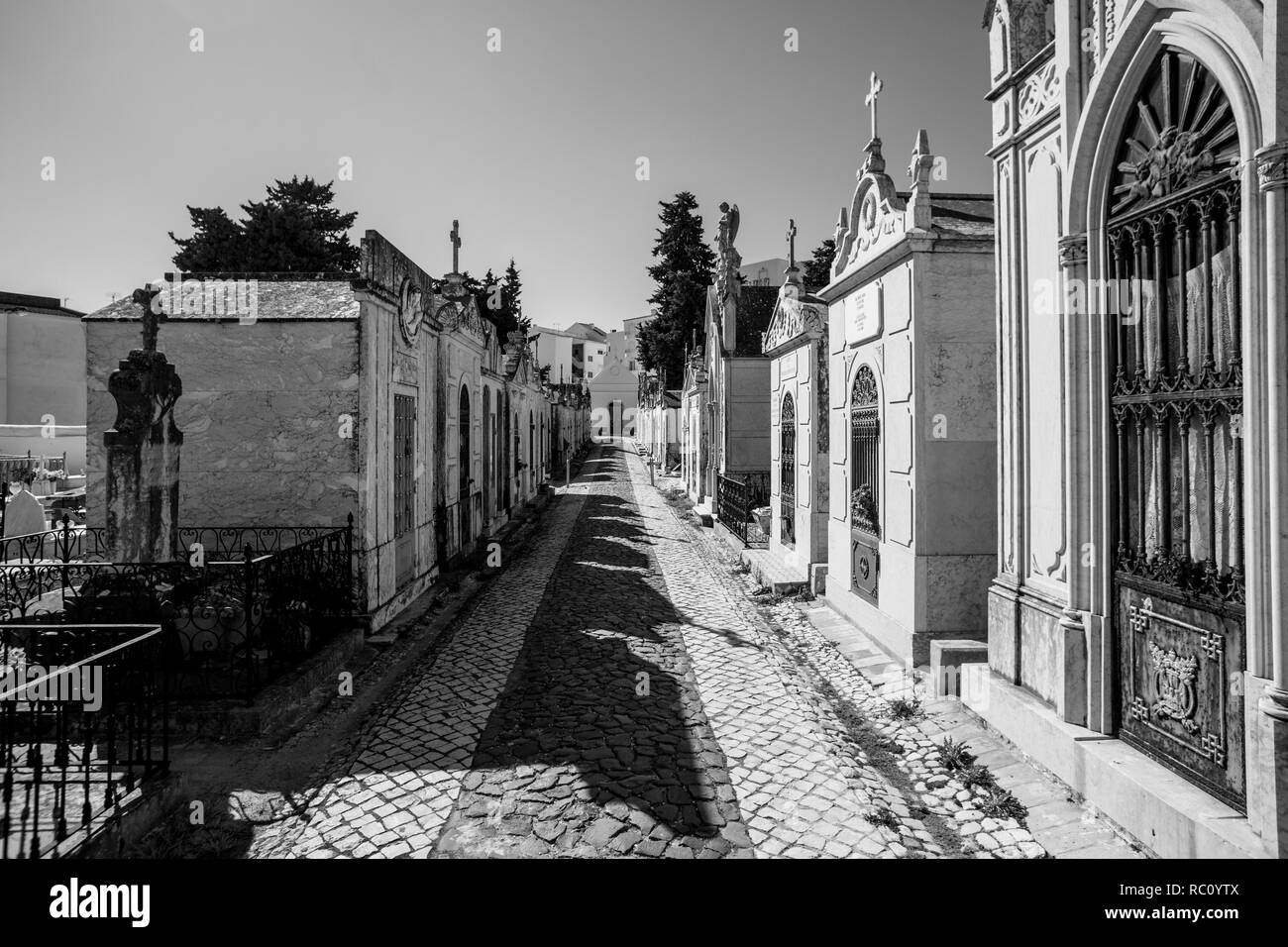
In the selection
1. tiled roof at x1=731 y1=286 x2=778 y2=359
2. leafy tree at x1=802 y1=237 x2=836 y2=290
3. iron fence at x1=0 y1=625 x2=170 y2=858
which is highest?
leafy tree at x1=802 y1=237 x2=836 y2=290

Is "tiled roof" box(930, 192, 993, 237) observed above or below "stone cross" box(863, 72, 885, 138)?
below

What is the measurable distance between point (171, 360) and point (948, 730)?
9.37 meters

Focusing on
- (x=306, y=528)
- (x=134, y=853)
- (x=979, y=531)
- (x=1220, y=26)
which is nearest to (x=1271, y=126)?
(x=1220, y=26)

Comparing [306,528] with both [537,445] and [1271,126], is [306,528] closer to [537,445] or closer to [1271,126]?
[1271,126]

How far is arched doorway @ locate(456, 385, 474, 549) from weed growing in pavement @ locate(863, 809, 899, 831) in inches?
390

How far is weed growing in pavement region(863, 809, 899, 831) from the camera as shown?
4.19m

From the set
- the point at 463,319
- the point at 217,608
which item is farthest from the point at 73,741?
the point at 463,319

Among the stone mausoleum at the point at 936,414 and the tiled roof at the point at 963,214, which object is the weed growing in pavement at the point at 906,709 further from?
the tiled roof at the point at 963,214

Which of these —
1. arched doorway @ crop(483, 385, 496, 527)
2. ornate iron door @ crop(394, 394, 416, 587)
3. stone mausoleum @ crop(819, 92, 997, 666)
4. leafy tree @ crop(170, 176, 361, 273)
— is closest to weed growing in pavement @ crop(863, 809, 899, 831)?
stone mausoleum @ crop(819, 92, 997, 666)

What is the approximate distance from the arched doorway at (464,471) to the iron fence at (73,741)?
23.6ft

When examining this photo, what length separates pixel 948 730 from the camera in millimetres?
5457

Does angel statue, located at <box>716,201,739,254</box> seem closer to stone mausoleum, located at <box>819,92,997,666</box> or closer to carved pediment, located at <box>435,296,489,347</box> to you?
carved pediment, located at <box>435,296,489,347</box>

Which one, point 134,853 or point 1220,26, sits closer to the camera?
point 1220,26
